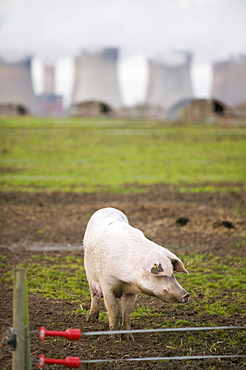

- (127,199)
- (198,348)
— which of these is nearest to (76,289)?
(198,348)

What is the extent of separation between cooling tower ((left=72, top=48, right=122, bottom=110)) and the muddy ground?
123ft

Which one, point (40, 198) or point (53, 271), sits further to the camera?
point (40, 198)

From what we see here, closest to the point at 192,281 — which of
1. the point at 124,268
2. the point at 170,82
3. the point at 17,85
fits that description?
the point at 124,268

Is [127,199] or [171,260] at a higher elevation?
[171,260]

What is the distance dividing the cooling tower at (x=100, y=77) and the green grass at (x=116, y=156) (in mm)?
19204

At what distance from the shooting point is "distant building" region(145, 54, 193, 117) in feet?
172

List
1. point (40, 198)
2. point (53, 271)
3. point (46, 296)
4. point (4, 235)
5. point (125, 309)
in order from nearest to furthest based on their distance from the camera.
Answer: point (125, 309) → point (46, 296) → point (53, 271) → point (4, 235) → point (40, 198)

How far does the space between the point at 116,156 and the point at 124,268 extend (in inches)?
653

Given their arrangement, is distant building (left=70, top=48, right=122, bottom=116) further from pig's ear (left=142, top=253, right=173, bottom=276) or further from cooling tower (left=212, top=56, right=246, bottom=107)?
pig's ear (left=142, top=253, right=173, bottom=276)

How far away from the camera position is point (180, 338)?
519 centimetres

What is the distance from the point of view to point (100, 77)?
51094mm

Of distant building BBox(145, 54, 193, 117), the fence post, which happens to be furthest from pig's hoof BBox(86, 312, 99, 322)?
distant building BBox(145, 54, 193, 117)

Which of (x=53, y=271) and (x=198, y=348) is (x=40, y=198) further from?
(x=198, y=348)

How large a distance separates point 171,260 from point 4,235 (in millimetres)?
4813
